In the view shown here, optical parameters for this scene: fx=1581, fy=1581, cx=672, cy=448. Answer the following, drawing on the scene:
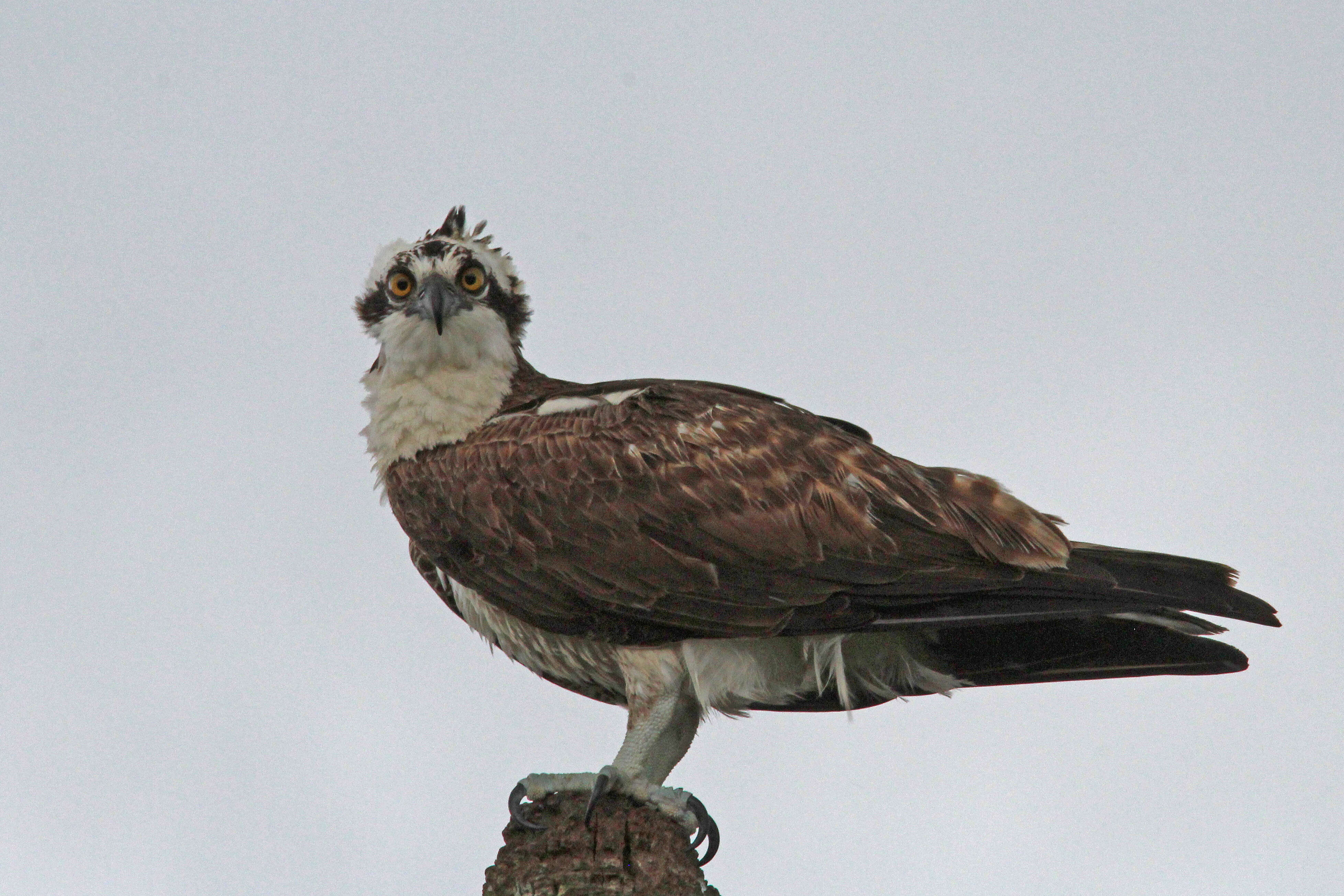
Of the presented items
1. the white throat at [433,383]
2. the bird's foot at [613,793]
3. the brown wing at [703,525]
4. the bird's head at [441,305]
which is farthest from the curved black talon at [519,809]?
the bird's head at [441,305]

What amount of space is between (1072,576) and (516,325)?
337cm

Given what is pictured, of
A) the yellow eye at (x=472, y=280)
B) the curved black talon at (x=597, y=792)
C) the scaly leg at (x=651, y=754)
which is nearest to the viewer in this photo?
the curved black talon at (x=597, y=792)

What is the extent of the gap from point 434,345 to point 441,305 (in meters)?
0.21

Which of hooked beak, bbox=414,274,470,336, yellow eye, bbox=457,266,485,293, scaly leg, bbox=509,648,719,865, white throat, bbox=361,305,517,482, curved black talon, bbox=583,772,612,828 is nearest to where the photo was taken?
curved black talon, bbox=583,772,612,828

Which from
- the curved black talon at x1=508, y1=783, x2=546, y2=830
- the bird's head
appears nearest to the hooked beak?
the bird's head

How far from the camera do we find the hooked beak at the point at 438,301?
805 cm

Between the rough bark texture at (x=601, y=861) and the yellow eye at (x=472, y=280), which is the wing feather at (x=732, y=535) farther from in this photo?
the rough bark texture at (x=601, y=861)

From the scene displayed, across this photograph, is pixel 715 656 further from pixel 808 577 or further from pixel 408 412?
pixel 408 412

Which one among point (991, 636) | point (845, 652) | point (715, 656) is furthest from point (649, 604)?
point (991, 636)

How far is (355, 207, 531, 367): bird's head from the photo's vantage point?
8125 mm

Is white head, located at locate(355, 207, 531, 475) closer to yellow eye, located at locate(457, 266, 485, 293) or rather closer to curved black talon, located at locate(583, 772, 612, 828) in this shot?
yellow eye, located at locate(457, 266, 485, 293)

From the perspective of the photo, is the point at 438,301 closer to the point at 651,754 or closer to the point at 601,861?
the point at 651,754

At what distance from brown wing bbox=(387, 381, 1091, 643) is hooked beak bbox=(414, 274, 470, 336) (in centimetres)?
78

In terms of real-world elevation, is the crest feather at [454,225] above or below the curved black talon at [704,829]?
above
